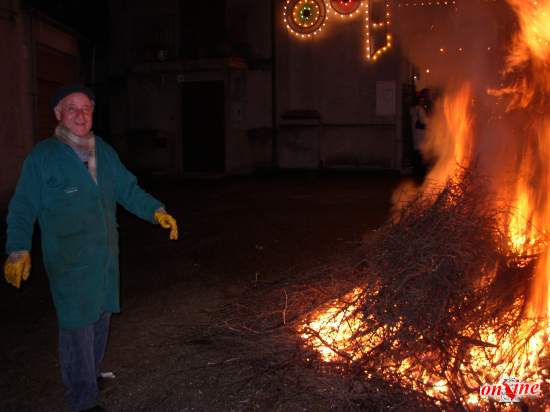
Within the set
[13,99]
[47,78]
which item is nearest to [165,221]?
[13,99]

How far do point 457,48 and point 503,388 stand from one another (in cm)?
434

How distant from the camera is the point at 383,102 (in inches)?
650

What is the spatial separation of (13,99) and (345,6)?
955cm

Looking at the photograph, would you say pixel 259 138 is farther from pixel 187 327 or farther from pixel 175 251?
pixel 187 327

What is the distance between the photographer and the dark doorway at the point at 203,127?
668 inches

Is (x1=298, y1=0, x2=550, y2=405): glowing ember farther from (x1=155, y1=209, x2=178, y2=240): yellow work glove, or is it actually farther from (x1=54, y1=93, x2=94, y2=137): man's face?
(x1=54, y1=93, x2=94, y2=137): man's face

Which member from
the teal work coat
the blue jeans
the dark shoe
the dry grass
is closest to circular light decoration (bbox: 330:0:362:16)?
the dry grass

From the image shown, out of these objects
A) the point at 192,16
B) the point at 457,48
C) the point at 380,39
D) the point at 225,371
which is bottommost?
the point at 225,371

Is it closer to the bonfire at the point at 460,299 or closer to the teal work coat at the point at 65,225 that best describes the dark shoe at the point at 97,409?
the teal work coat at the point at 65,225

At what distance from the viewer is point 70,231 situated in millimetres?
3363

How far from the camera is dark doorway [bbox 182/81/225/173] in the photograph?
17.0m

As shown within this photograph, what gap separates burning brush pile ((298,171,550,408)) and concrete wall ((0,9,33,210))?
8063mm

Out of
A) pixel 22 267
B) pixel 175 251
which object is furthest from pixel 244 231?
pixel 22 267

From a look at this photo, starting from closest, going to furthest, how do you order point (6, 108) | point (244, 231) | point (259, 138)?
point (244, 231) → point (6, 108) → point (259, 138)
